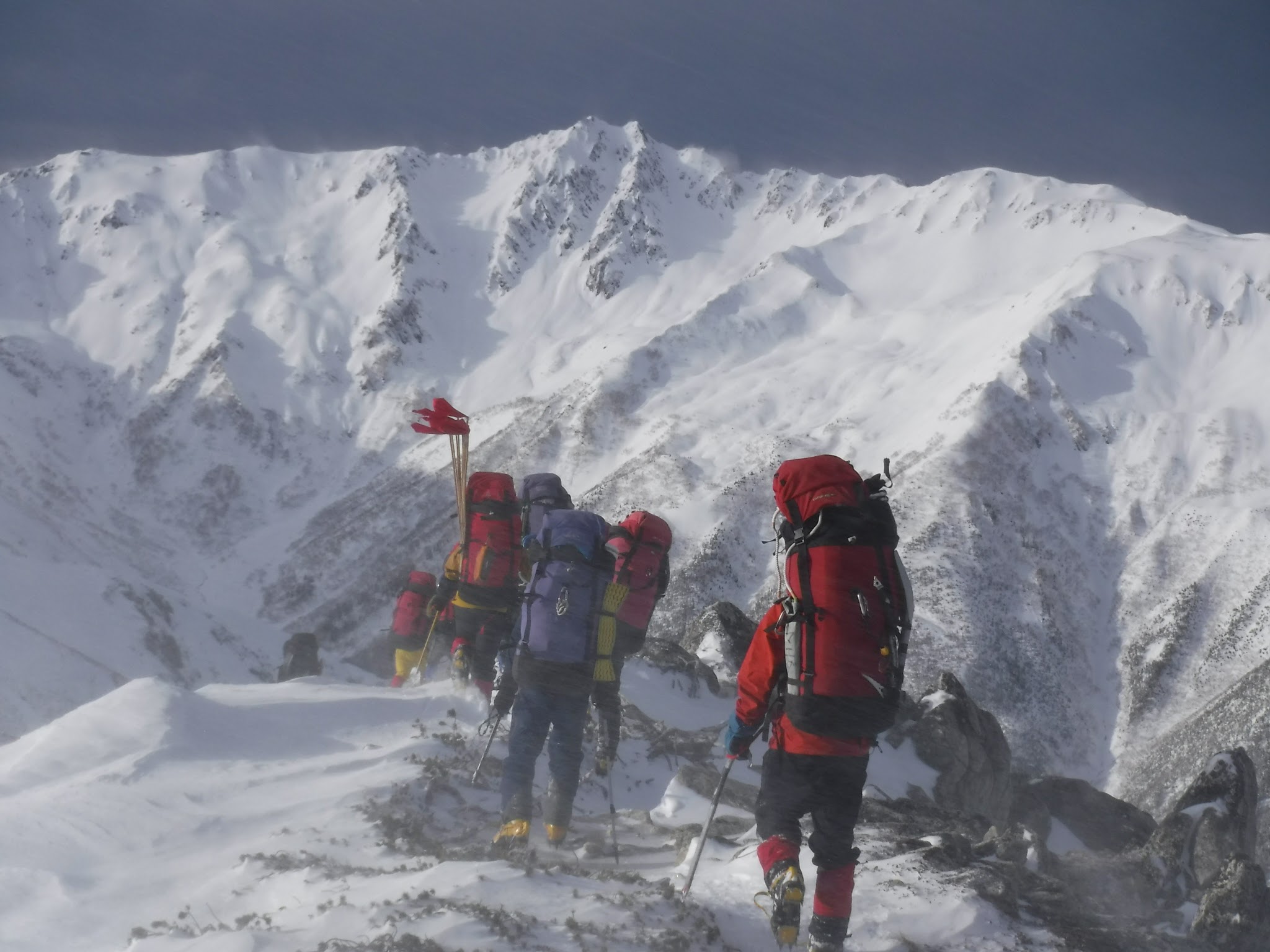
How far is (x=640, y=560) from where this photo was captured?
12.5 meters

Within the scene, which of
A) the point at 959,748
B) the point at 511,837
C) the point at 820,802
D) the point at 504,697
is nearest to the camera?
the point at 820,802

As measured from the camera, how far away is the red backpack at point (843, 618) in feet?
19.4

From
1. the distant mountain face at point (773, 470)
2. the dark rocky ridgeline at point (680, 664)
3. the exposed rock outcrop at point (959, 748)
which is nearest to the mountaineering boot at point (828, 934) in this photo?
the exposed rock outcrop at point (959, 748)

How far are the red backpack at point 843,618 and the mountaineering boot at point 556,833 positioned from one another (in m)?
2.98

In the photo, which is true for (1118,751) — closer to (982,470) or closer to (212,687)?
(982,470)

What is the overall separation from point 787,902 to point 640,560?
6.96 metres

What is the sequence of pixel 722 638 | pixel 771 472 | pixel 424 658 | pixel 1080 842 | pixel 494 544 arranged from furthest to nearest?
pixel 771 472 → pixel 1080 842 → pixel 722 638 → pixel 424 658 → pixel 494 544

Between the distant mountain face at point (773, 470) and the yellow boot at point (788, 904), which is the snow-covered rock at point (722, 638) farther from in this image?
the distant mountain face at point (773, 470)

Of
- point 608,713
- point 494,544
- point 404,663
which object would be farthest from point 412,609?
point 608,713

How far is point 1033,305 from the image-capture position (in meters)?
143

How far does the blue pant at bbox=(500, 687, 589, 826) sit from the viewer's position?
26.2 feet

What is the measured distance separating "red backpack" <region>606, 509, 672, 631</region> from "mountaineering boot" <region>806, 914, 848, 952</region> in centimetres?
655

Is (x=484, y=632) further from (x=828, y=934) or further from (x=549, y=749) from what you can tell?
(x=828, y=934)

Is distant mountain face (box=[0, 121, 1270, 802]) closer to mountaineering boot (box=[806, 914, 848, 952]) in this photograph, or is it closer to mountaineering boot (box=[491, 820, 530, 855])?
mountaineering boot (box=[491, 820, 530, 855])
